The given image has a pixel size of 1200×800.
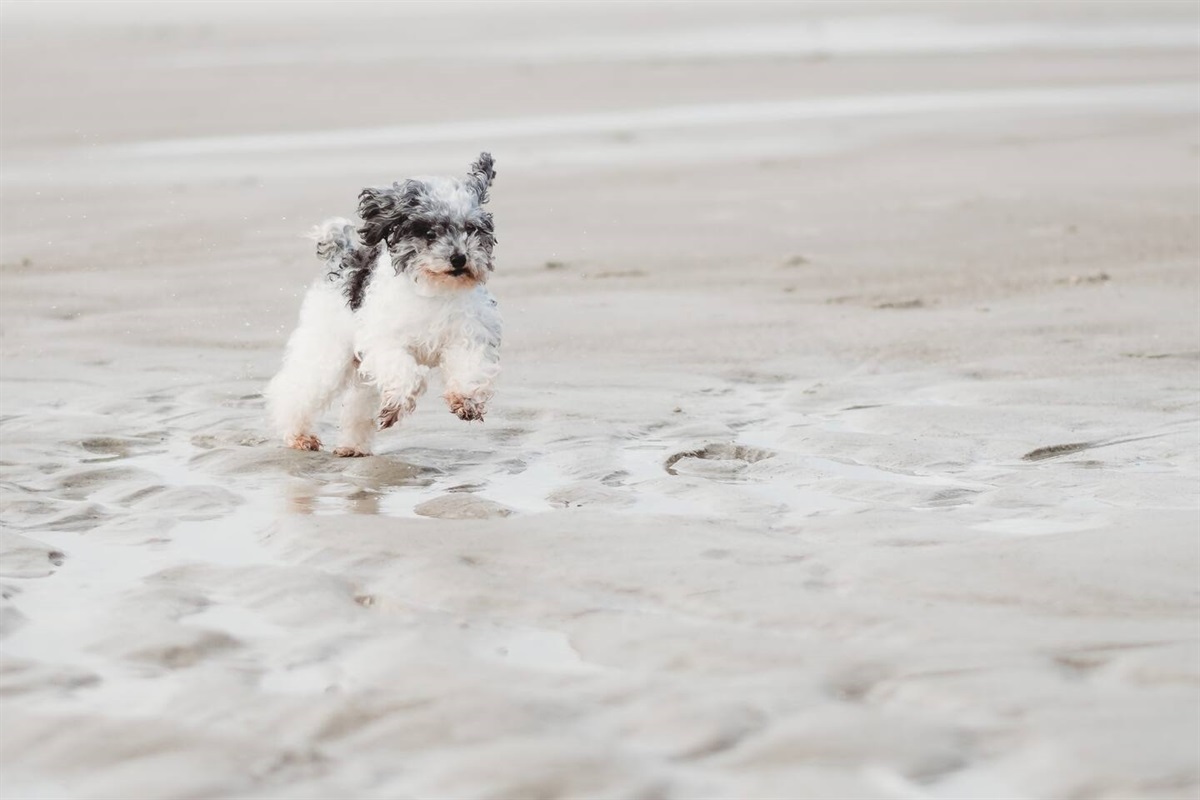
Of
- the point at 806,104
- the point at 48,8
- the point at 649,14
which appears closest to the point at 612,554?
the point at 806,104

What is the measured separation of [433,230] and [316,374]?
906 mm

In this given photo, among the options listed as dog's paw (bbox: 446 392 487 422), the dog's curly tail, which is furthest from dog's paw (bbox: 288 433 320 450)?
dog's paw (bbox: 446 392 487 422)

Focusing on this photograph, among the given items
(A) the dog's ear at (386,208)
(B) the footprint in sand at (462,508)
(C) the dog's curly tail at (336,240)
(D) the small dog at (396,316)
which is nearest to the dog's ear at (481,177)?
(D) the small dog at (396,316)

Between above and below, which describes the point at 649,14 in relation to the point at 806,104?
above

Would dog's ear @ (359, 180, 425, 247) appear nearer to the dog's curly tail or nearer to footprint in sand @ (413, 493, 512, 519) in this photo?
the dog's curly tail

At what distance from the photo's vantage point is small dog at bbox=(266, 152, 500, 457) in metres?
6.41

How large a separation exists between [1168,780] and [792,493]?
8.32ft

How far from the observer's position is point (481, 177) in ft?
22.4

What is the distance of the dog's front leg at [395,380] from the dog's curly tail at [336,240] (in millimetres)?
548

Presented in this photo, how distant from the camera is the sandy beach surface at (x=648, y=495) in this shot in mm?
3756

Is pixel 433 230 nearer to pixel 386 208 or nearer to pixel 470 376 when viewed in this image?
pixel 386 208

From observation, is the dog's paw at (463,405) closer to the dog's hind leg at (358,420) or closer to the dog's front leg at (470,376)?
the dog's front leg at (470,376)

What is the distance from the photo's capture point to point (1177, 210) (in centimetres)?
1193

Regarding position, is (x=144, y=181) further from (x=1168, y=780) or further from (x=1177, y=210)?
(x=1168, y=780)
